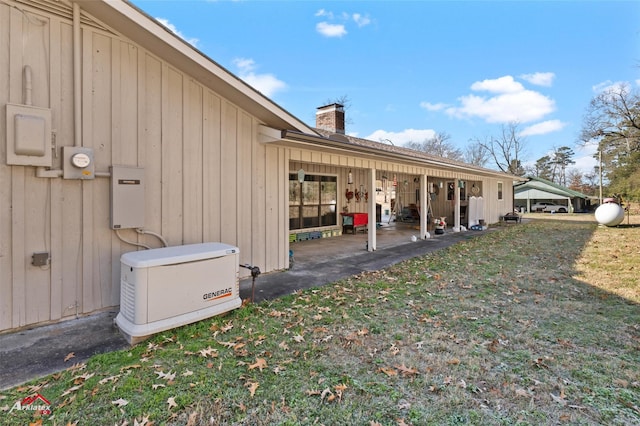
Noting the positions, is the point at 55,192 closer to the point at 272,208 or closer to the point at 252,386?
the point at 252,386

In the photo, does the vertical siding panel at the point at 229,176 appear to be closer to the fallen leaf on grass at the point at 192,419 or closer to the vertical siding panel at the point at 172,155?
the vertical siding panel at the point at 172,155

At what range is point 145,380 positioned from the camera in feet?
7.88

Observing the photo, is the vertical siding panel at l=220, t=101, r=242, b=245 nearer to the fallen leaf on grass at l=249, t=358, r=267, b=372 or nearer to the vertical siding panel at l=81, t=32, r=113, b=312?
the vertical siding panel at l=81, t=32, r=113, b=312

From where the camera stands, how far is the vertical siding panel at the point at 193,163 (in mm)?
4484

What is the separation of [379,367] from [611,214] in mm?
15570

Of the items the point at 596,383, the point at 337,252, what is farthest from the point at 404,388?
the point at 337,252

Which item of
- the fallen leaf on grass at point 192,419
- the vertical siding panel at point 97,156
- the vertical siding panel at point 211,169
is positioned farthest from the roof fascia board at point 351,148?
the fallen leaf on grass at point 192,419

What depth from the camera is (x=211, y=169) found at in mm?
4777

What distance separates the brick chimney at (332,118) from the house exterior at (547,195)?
79.7 ft

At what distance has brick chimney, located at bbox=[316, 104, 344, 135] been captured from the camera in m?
11.9

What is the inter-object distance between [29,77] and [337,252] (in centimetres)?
629

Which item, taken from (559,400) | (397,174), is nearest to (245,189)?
(559,400)

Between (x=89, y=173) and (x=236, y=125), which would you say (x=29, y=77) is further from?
(x=236, y=125)

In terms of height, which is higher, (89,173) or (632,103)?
(632,103)
